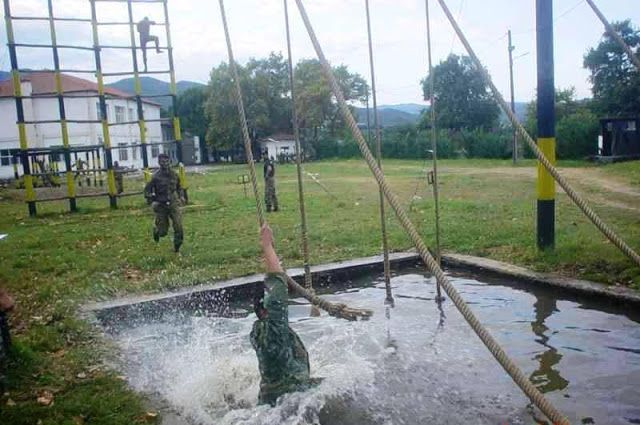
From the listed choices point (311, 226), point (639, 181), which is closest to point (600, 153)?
point (639, 181)

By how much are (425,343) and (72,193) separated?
1495cm

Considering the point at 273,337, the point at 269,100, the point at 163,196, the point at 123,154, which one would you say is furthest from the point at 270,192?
the point at 269,100

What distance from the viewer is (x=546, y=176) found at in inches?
318

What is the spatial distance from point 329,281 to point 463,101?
50849 millimetres

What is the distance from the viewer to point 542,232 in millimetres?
8375

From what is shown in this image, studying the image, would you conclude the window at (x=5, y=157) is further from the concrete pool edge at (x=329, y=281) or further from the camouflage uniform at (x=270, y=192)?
the concrete pool edge at (x=329, y=281)

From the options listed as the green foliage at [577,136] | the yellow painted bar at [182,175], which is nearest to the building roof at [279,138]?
the green foliage at [577,136]

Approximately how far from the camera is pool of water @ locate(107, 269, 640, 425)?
178 inches

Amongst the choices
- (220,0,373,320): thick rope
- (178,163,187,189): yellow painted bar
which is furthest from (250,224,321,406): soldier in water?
(178,163,187,189): yellow painted bar

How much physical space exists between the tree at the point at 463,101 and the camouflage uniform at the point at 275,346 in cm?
5288

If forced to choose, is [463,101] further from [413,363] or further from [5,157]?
[413,363]

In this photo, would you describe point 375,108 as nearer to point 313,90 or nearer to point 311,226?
point 311,226

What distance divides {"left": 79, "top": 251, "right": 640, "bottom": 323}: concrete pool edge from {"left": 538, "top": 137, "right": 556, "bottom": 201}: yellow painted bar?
113cm

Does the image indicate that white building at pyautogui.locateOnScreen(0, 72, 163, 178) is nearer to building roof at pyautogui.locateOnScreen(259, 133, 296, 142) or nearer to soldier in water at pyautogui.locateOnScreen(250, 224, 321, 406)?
building roof at pyautogui.locateOnScreen(259, 133, 296, 142)
